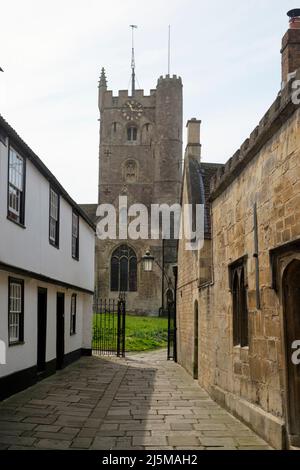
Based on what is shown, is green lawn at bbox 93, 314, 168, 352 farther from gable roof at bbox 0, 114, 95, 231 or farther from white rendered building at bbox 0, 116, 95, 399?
gable roof at bbox 0, 114, 95, 231

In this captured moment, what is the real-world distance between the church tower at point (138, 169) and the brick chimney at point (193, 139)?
27.1m

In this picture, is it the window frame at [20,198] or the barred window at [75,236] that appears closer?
the window frame at [20,198]

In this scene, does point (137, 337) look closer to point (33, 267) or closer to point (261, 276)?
point (33, 267)

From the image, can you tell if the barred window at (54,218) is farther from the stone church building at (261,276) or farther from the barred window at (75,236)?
the stone church building at (261,276)

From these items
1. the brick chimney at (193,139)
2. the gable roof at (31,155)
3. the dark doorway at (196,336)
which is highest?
the brick chimney at (193,139)

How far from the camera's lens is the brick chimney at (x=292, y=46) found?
9.34 meters

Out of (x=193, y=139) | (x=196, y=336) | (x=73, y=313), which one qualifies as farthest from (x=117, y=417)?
(x=193, y=139)

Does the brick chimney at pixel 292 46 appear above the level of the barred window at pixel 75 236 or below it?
above

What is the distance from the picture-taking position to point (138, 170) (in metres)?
53.2

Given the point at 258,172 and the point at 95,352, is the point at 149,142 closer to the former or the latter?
the point at 95,352

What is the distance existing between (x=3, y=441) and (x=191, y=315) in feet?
33.1

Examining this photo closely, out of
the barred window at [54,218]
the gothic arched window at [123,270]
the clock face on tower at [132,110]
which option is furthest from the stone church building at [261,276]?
the clock face on tower at [132,110]

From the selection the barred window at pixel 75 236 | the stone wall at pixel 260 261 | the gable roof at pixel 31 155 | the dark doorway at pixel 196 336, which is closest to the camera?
the stone wall at pixel 260 261
